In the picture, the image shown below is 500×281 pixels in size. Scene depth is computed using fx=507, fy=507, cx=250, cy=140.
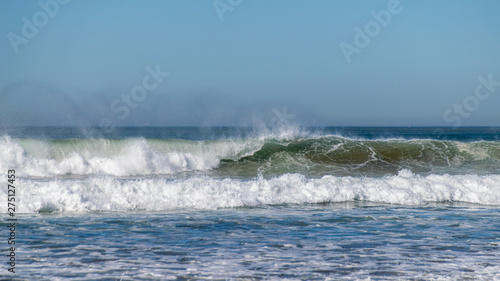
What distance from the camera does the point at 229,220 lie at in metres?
10.3

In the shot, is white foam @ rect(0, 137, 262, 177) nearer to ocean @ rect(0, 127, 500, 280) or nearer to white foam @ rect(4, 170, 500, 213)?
ocean @ rect(0, 127, 500, 280)

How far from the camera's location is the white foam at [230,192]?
11531 mm

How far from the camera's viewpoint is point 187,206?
39.6 ft

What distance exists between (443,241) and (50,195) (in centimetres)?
831

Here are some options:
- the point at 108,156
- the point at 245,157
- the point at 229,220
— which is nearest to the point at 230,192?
the point at 229,220

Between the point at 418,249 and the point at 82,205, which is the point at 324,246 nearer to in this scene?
the point at 418,249

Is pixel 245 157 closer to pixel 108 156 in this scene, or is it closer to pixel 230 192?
pixel 108 156

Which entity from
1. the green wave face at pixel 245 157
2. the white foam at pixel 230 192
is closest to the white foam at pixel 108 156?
the green wave face at pixel 245 157

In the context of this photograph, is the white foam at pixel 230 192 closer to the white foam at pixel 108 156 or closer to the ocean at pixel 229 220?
the ocean at pixel 229 220

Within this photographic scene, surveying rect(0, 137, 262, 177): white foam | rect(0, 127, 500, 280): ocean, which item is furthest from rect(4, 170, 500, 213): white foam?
rect(0, 137, 262, 177): white foam

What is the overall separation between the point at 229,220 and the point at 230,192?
253 centimetres

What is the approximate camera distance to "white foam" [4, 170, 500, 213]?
11.5 meters

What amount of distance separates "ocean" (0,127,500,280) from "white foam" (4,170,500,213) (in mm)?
32

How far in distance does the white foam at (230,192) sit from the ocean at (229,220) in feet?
0.11
